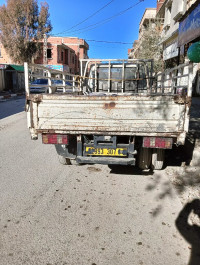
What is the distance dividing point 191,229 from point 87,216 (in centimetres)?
125

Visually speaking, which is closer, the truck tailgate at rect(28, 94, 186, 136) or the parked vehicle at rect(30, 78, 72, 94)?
the truck tailgate at rect(28, 94, 186, 136)

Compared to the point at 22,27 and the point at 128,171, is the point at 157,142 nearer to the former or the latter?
the point at 128,171

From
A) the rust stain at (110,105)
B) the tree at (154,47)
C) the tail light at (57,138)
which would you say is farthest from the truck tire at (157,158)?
the tree at (154,47)

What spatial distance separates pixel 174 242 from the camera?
2258 millimetres

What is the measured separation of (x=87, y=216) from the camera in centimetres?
270

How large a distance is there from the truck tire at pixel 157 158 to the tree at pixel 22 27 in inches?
1274

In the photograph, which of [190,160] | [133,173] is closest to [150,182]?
[133,173]

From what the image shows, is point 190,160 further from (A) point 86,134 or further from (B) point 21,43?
(B) point 21,43

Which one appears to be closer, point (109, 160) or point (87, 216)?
point (87, 216)

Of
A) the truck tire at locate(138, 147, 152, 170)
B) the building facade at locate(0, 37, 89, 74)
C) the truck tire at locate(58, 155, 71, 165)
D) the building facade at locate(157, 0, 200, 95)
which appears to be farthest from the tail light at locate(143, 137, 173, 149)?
the building facade at locate(0, 37, 89, 74)

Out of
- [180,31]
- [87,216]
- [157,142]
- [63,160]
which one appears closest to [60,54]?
[180,31]

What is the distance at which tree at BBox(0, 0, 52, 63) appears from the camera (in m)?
29.2

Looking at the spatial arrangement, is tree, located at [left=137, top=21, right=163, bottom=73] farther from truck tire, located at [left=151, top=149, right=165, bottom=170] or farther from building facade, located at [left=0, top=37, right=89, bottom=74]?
truck tire, located at [left=151, top=149, right=165, bottom=170]

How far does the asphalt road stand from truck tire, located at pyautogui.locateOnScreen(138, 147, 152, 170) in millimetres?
163
